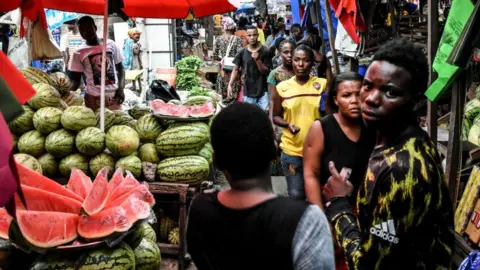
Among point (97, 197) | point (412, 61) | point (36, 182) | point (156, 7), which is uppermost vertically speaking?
point (156, 7)

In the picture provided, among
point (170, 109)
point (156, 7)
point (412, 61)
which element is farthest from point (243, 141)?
point (156, 7)

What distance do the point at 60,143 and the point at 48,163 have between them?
0.90 ft

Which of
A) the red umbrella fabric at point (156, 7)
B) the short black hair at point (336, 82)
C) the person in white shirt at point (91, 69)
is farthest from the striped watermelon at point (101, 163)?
the red umbrella fabric at point (156, 7)

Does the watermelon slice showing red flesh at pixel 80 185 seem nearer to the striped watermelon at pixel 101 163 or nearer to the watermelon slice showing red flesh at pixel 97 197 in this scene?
the watermelon slice showing red flesh at pixel 97 197

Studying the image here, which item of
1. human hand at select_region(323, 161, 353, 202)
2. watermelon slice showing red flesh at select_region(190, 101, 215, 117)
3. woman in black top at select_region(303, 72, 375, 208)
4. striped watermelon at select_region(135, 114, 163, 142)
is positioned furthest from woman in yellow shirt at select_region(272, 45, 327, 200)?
human hand at select_region(323, 161, 353, 202)

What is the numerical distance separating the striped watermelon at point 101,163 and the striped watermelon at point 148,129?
410mm

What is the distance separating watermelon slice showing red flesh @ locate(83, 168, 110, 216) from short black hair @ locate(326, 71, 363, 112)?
70.6 inches

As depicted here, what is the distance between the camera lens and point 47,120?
4.66m

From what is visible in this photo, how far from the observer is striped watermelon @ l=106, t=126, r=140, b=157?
184 inches

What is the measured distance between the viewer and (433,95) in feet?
11.6

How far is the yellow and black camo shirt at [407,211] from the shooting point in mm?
1851

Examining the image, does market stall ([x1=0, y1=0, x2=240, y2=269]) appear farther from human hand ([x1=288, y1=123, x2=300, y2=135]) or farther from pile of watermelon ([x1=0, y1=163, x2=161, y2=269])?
human hand ([x1=288, y1=123, x2=300, y2=135])

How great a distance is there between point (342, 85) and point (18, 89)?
2.09 meters

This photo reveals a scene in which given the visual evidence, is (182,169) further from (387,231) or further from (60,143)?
(387,231)
